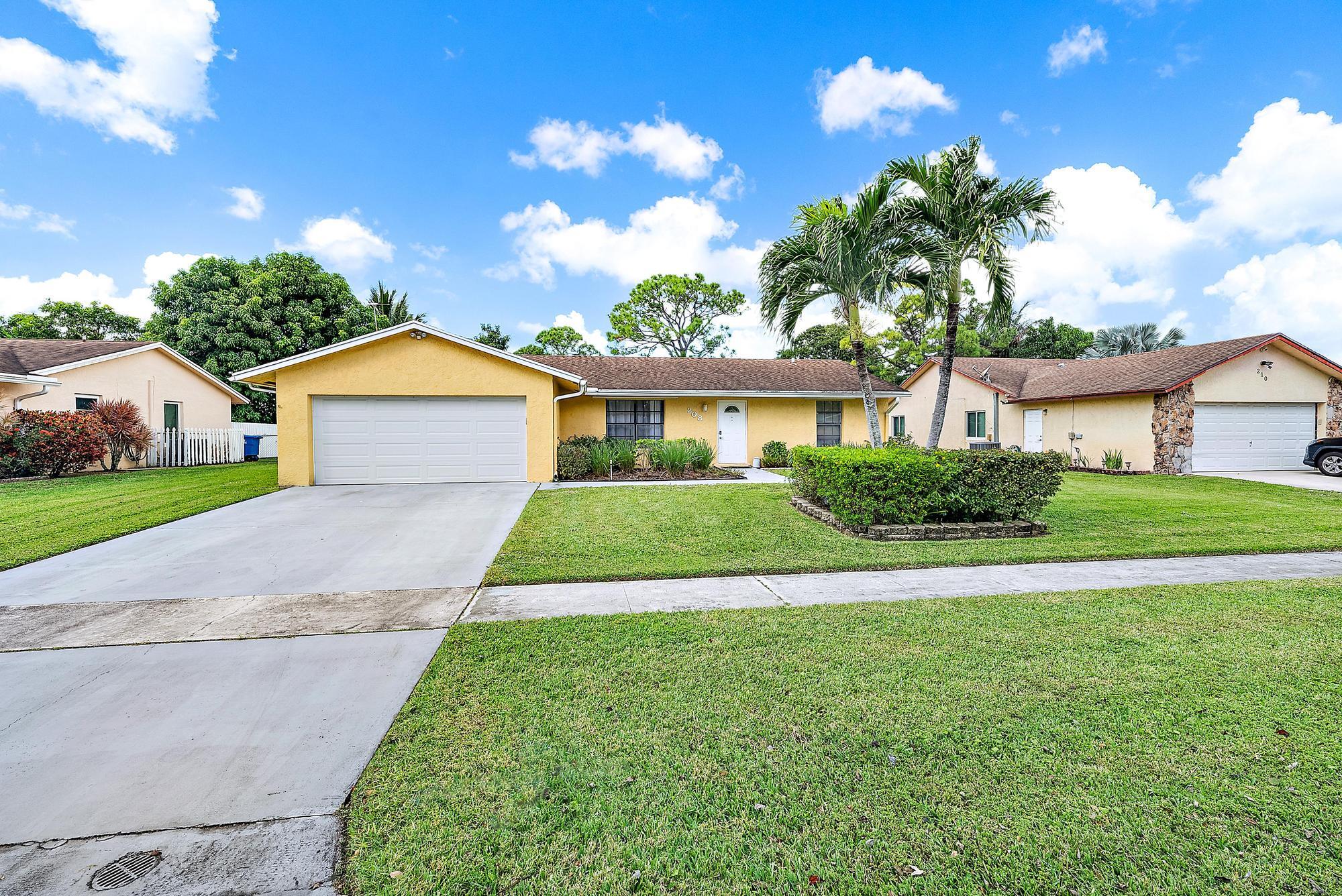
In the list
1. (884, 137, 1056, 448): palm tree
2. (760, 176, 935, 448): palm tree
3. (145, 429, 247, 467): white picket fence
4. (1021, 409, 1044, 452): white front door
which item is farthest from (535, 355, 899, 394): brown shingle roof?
(145, 429, 247, 467): white picket fence

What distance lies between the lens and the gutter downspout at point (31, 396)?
14.5 meters

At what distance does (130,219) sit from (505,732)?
2417 cm

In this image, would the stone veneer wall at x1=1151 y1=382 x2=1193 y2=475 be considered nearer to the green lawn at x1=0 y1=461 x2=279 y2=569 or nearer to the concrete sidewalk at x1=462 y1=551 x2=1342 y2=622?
the concrete sidewalk at x1=462 y1=551 x2=1342 y2=622

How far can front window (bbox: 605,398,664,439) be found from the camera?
16.9 metres

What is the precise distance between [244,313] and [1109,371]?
A: 3193 cm

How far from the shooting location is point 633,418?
55.8ft

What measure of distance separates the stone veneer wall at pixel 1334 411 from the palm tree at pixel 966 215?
48.4 feet

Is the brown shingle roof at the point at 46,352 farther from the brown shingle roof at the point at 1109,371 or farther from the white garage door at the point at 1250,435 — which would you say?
the white garage door at the point at 1250,435

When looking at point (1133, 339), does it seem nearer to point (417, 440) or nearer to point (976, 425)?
point (976, 425)

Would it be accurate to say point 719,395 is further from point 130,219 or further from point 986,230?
point 130,219

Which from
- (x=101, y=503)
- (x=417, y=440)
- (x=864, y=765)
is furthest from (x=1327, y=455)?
(x=101, y=503)

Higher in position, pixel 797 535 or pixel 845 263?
pixel 845 263

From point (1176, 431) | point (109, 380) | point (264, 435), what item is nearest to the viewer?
point (1176, 431)

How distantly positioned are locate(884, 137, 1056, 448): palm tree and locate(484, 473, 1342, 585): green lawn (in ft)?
9.25
